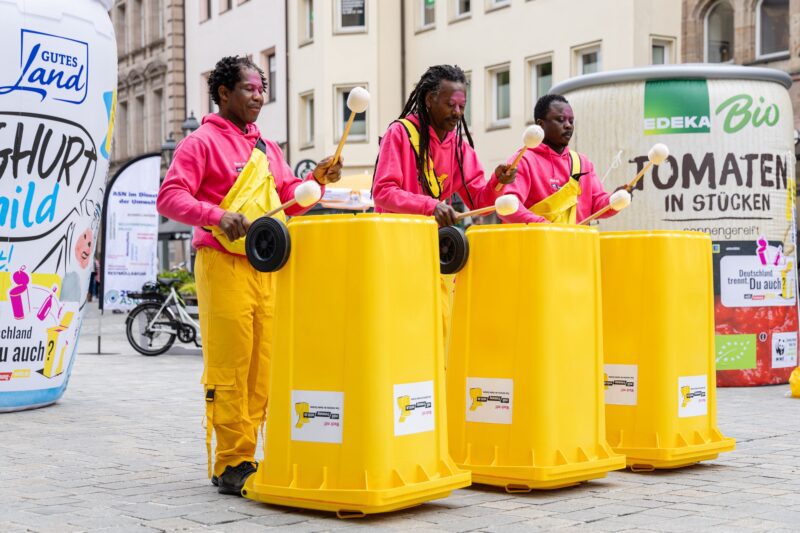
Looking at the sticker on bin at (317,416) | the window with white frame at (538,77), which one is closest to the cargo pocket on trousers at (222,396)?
the sticker on bin at (317,416)


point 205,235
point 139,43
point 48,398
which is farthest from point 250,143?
point 139,43

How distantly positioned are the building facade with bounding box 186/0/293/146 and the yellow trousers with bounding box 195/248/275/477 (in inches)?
1027

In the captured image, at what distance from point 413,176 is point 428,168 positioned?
99 millimetres

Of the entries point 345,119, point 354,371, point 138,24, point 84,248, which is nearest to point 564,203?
point 354,371

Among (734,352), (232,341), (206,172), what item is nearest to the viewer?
(232,341)

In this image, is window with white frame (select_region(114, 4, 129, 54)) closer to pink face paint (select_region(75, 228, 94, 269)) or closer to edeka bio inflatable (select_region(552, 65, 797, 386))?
edeka bio inflatable (select_region(552, 65, 797, 386))

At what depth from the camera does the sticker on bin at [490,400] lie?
594 centimetres

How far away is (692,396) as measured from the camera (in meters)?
6.69

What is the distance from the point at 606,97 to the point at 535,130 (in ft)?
18.9

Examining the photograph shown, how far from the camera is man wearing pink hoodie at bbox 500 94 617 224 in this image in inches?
267

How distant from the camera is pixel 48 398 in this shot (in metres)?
9.58

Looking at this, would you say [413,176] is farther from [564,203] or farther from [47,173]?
[47,173]

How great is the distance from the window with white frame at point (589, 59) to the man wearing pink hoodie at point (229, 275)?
2062 centimetres

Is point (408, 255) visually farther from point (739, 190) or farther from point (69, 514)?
point (739, 190)
